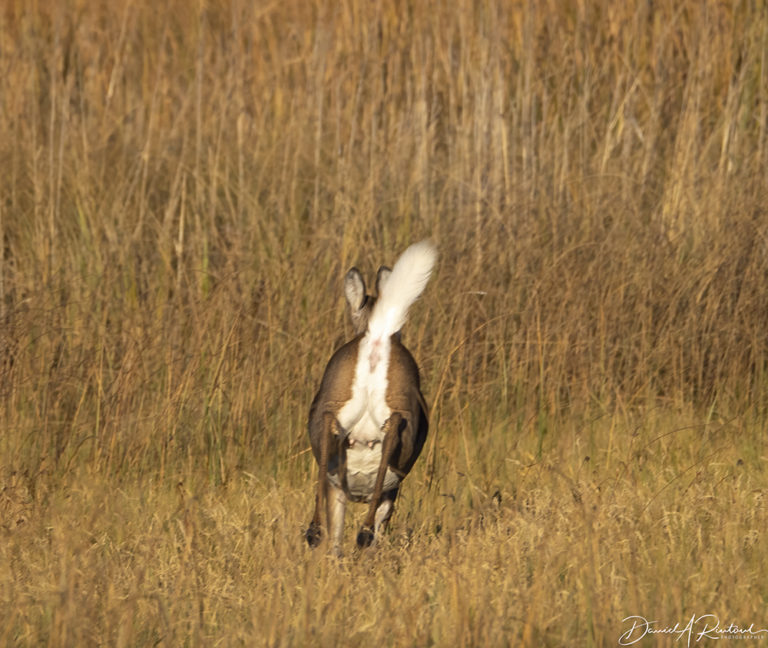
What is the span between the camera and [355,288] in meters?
3.51

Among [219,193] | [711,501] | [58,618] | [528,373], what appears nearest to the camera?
[58,618]

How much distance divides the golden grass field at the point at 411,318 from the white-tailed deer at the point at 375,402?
23cm

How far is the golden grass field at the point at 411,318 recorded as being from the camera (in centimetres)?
321

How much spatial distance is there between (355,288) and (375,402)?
1.16ft

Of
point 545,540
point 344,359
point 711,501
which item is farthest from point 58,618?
point 711,501

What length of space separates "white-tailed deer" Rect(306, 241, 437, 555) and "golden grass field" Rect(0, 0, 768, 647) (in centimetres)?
23

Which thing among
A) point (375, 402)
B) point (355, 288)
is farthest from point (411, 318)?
point (375, 402)

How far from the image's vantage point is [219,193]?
239 inches

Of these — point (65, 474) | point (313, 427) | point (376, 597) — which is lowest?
point (65, 474)

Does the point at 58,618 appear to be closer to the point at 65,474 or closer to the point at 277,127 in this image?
the point at 65,474

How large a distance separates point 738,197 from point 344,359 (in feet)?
9.54
